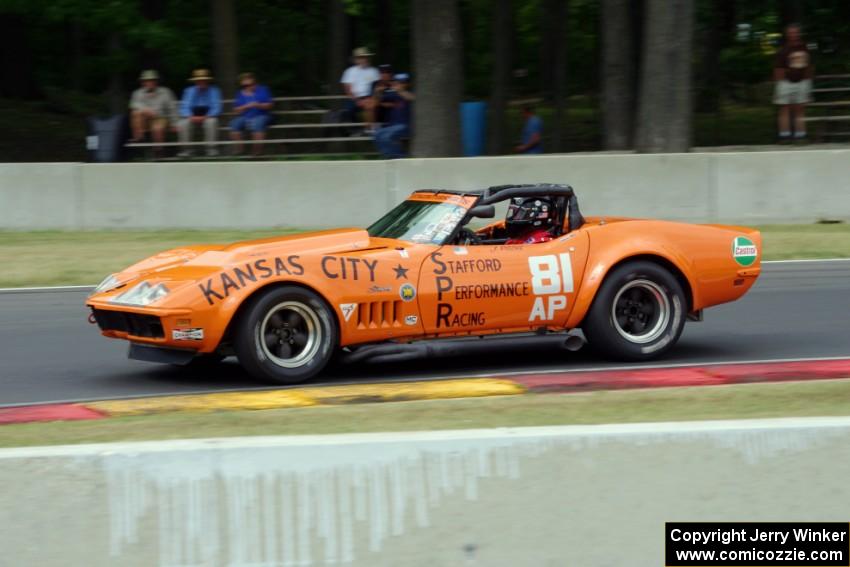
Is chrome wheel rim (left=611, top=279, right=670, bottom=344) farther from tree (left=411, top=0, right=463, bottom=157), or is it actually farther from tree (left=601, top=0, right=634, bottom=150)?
tree (left=601, top=0, right=634, bottom=150)

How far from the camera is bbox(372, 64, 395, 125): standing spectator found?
17.7 m

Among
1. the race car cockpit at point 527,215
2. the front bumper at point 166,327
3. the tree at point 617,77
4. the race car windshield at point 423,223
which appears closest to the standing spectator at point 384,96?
the tree at point 617,77

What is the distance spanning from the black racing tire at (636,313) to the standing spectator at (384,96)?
32.0 ft

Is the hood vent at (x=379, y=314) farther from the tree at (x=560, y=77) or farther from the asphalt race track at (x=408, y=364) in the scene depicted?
the tree at (x=560, y=77)

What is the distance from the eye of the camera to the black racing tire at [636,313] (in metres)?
8.26

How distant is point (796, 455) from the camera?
426 centimetres

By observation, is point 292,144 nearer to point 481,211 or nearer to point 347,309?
point 481,211

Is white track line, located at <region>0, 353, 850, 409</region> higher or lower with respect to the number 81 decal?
lower

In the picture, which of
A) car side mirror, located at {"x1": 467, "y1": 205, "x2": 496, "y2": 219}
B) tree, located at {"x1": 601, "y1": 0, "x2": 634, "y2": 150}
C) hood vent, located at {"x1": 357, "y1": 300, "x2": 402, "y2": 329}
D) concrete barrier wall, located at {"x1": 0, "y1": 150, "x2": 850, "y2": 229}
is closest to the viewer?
hood vent, located at {"x1": 357, "y1": 300, "x2": 402, "y2": 329}

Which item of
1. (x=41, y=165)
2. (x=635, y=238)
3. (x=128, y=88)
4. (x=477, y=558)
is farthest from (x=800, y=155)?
(x=128, y=88)

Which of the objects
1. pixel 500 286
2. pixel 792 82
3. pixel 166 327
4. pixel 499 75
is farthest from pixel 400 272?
pixel 499 75

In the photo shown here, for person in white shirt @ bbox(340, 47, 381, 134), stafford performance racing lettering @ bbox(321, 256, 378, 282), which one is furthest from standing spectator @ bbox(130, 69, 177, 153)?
stafford performance racing lettering @ bbox(321, 256, 378, 282)

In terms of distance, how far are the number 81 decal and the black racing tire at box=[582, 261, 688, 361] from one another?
0.87ft

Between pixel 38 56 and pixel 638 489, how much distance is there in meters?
33.5
